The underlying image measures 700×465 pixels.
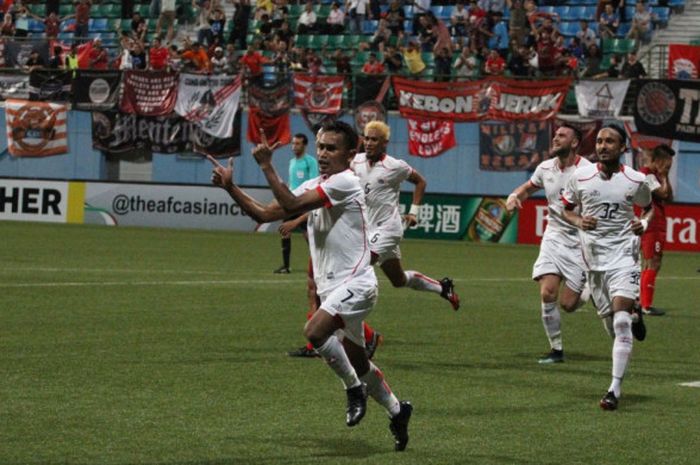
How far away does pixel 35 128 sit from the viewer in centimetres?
4172

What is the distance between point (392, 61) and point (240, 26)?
6104 mm

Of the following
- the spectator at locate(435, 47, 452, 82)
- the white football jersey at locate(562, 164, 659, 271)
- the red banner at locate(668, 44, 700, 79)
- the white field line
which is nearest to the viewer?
the white football jersey at locate(562, 164, 659, 271)

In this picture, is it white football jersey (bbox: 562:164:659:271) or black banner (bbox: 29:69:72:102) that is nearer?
white football jersey (bbox: 562:164:659:271)

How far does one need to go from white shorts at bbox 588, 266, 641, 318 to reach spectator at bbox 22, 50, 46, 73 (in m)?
31.0

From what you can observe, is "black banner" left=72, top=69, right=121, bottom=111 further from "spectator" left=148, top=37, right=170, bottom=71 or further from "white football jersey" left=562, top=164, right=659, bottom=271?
"white football jersey" left=562, top=164, right=659, bottom=271

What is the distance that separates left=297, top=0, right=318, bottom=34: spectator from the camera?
4097 centimetres

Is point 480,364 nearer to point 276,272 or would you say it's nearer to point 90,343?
point 90,343

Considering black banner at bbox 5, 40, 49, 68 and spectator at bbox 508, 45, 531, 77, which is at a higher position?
spectator at bbox 508, 45, 531, 77

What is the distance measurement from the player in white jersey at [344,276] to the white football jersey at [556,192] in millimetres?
4999

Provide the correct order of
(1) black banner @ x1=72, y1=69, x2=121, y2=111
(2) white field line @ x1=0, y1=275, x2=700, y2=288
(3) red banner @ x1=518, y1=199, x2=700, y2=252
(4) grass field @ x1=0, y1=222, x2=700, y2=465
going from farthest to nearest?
(1) black banner @ x1=72, y1=69, x2=121, y2=111, (3) red banner @ x1=518, y1=199, x2=700, y2=252, (2) white field line @ x1=0, y1=275, x2=700, y2=288, (4) grass field @ x1=0, y1=222, x2=700, y2=465

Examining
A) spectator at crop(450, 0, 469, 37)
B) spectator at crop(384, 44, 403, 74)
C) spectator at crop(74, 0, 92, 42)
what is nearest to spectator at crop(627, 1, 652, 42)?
spectator at crop(450, 0, 469, 37)

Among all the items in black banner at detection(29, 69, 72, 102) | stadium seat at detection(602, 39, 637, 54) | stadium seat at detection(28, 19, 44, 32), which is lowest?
black banner at detection(29, 69, 72, 102)

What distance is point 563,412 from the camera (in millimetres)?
10648

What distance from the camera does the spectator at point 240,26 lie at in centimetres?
4153
